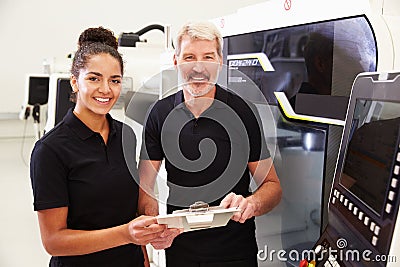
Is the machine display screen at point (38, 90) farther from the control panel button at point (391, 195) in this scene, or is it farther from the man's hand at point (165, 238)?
the control panel button at point (391, 195)

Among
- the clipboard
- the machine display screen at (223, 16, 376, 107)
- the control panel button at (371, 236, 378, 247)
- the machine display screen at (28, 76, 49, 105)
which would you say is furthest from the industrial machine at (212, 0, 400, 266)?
the machine display screen at (28, 76, 49, 105)

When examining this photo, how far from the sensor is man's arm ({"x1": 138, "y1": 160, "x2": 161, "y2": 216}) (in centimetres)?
132

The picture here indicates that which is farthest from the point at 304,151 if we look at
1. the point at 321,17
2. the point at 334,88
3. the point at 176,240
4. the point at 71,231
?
the point at 71,231

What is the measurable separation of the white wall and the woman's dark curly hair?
6.03ft

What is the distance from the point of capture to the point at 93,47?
1.24 meters

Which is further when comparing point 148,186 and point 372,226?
point 148,186

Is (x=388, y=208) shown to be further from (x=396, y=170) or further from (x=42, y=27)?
(x=42, y=27)

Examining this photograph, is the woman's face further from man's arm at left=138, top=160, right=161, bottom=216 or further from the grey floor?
the grey floor

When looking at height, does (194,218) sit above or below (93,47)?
below

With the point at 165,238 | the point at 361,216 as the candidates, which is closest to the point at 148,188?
the point at 165,238

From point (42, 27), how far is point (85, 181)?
91.2 inches

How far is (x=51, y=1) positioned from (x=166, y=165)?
7.62 ft

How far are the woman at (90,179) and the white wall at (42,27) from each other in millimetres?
1932

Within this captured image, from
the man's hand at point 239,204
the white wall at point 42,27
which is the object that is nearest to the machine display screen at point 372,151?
the man's hand at point 239,204
